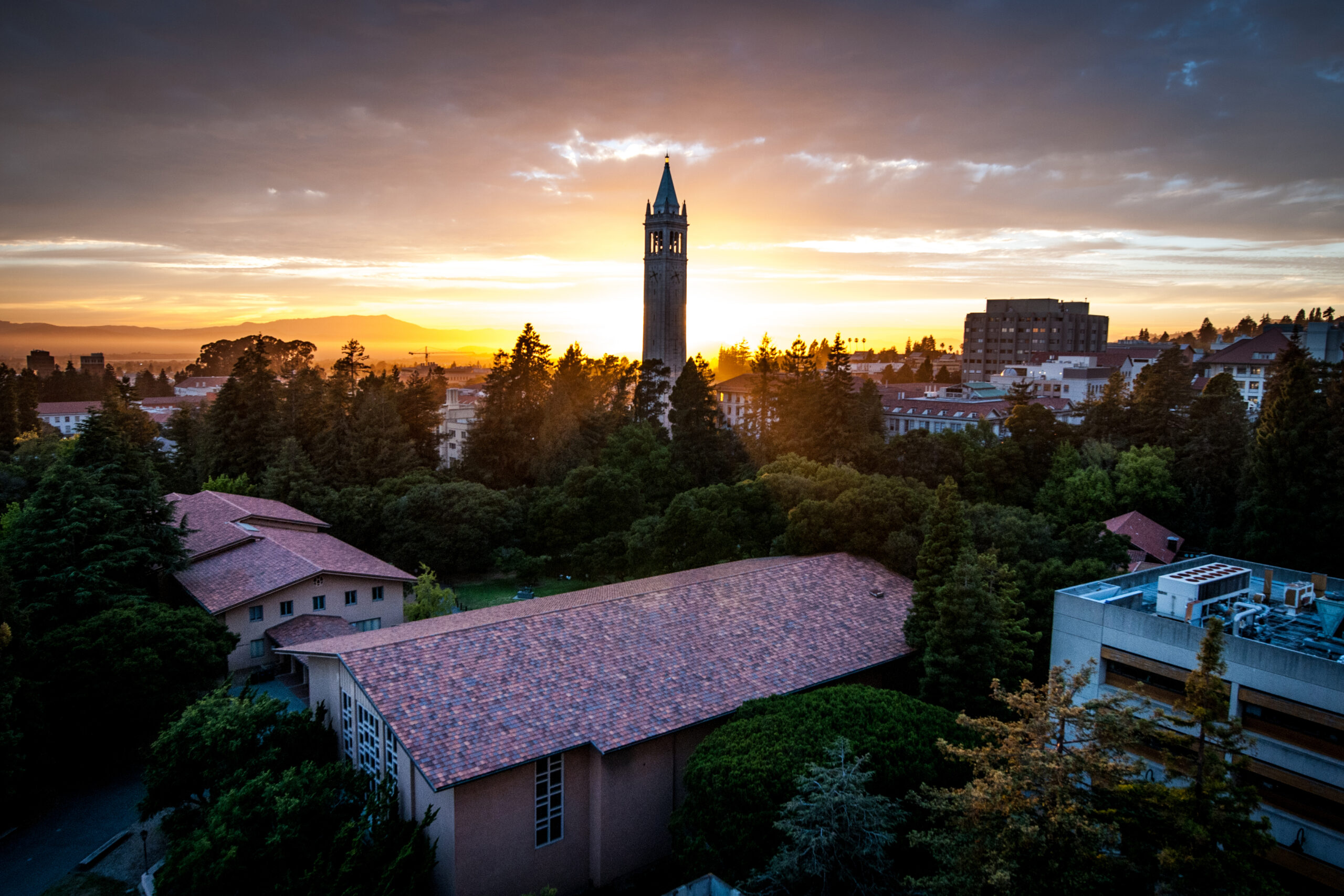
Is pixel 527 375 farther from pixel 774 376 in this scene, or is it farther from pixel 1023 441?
pixel 1023 441

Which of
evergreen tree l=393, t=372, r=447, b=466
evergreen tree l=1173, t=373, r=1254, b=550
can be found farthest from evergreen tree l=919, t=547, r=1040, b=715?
evergreen tree l=393, t=372, r=447, b=466

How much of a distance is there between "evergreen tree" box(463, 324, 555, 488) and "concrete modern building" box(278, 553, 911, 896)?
2791 cm

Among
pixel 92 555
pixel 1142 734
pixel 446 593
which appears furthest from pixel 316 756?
pixel 1142 734

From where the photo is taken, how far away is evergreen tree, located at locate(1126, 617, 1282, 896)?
11000 mm

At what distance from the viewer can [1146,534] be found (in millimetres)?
39000

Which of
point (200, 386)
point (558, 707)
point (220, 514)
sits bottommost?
point (200, 386)

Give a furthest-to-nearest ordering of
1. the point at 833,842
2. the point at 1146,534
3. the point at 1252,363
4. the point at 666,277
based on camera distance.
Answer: the point at 666,277, the point at 1252,363, the point at 1146,534, the point at 833,842

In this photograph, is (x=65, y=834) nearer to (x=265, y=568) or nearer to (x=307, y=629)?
(x=307, y=629)

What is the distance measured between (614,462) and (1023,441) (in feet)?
75.5

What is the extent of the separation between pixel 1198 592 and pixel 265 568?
29862 mm

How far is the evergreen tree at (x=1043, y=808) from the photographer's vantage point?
36.7 feet

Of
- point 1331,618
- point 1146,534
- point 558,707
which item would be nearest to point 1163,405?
point 1146,534

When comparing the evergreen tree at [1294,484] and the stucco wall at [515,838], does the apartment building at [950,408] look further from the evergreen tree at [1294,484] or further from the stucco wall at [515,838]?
the stucco wall at [515,838]

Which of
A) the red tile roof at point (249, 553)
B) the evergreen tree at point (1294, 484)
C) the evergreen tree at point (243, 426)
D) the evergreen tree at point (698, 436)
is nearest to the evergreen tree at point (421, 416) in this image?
the evergreen tree at point (243, 426)
